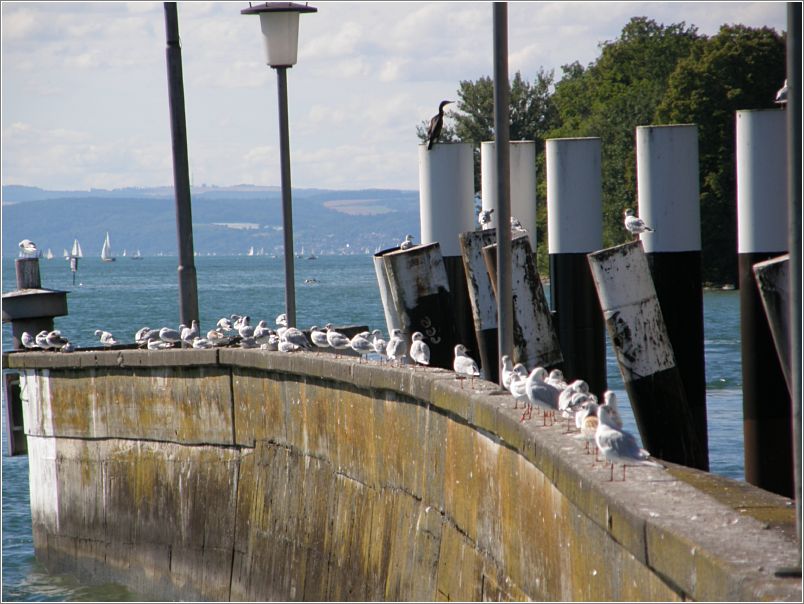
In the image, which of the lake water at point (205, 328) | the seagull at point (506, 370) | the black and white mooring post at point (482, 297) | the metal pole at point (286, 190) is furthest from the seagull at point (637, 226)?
the lake water at point (205, 328)

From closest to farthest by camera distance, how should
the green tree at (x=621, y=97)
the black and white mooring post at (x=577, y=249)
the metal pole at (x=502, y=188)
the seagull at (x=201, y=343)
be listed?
1. the metal pole at (x=502, y=188)
2. the black and white mooring post at (x=577, y=249)
3. the seagull at (x=201, y=343)
4. the green tree at (x=621, y=97)

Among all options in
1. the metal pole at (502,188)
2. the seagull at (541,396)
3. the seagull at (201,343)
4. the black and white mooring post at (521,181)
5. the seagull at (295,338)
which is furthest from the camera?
the seagull at (201,343)

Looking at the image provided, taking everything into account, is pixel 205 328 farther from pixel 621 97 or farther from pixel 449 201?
pixel 449 201

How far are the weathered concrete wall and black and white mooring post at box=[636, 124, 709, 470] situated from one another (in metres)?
2.65

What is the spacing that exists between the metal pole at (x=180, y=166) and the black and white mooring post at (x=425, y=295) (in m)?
3.52

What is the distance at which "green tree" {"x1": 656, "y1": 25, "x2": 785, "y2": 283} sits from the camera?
5709 centimetres

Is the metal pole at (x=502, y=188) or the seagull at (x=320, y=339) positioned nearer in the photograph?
the metal pole at (x=502, y=188)

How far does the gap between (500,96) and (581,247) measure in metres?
2.54

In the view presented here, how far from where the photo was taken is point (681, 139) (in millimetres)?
12195

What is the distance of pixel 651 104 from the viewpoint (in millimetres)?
73250

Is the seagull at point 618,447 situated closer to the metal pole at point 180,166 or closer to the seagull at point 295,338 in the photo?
the seagull at point 295,338

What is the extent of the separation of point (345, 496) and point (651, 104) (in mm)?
63993

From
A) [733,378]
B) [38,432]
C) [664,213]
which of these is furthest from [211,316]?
[664,213]

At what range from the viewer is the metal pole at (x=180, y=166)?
16250 mm
